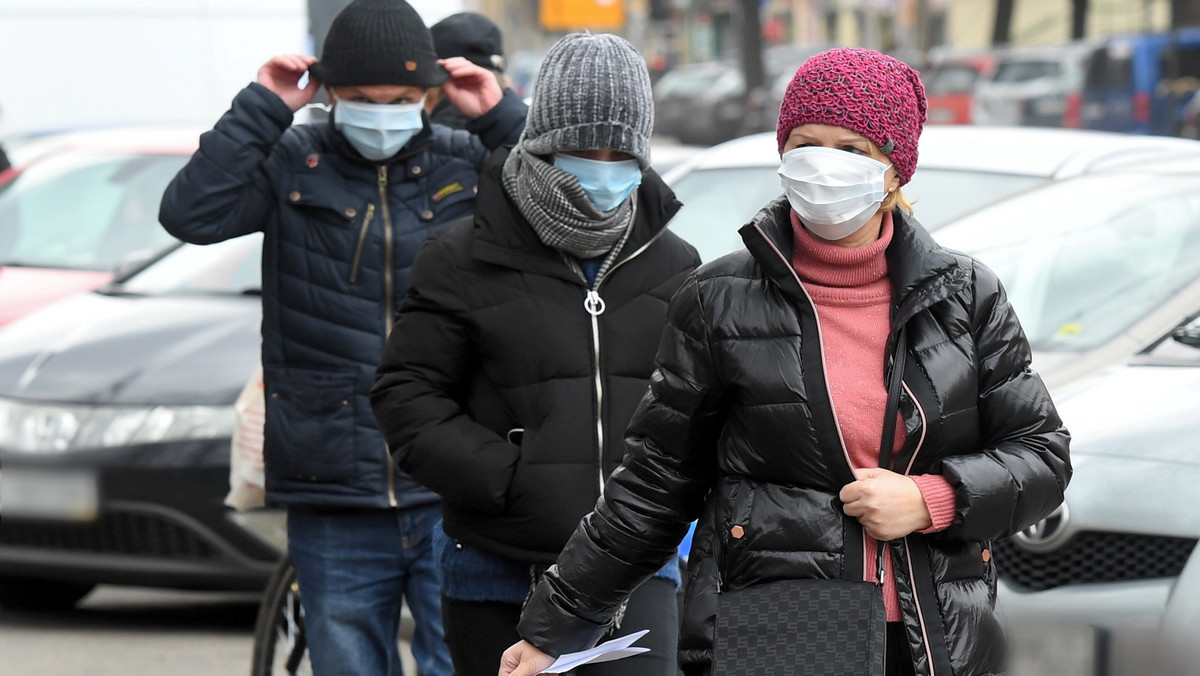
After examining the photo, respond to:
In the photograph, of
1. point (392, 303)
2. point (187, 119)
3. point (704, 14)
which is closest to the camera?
point (392, 303)

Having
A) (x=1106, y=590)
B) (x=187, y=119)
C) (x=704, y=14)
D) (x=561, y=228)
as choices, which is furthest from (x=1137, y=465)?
(x=704, y=14)

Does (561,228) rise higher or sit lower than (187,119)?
higher

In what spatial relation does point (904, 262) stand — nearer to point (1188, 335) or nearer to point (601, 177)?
point (601, 177)

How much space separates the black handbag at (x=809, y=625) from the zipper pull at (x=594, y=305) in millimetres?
848

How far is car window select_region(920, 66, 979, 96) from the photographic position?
1146 inches

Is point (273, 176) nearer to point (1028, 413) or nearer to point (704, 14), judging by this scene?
point (1028, 413)

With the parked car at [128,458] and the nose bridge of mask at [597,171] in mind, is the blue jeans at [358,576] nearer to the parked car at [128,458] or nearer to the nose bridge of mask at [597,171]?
the nose bridge of mask at [597,171]

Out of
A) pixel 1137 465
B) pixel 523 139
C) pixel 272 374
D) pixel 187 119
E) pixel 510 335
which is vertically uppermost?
pixel 523 139

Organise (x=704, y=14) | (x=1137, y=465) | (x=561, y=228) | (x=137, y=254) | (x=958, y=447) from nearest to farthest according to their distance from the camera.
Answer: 1. (x=958, y=447)
2. (x=561, y=228)
3. (x=1137, y=465)
4. (x=137, y=254)
5. (x=704, y=14)

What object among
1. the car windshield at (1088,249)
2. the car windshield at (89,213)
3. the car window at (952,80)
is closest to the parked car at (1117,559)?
the car windshield at (1088,249)

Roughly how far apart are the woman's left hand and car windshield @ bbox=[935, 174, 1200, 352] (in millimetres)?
2512

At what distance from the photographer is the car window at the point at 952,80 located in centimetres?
2911

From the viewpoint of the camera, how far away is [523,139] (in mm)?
3301

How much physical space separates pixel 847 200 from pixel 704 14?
2773 inches
